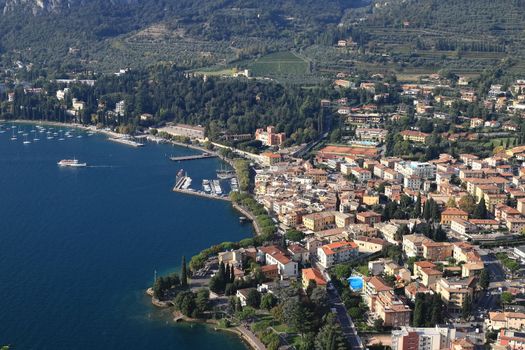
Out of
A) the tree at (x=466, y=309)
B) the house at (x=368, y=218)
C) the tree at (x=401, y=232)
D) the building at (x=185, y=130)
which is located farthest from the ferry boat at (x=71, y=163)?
the tree at (x=466, y=309)

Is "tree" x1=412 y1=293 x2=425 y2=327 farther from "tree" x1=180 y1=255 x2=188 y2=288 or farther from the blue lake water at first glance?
"tree" x1=180 y1=255 x2=188 y2=288

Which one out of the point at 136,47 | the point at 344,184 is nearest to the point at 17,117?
the point at 136,47

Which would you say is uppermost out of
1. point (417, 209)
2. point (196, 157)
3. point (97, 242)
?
point (196, 157)

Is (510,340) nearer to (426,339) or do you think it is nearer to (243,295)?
(426,339)

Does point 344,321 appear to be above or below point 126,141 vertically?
below

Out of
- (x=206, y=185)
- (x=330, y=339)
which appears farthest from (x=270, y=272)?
(x=206, y=185)

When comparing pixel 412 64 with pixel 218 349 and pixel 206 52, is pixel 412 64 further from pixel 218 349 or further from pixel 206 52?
pixel 218 349

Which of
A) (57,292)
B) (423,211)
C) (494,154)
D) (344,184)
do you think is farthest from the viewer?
(494,154)

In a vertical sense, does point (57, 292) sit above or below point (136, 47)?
below
